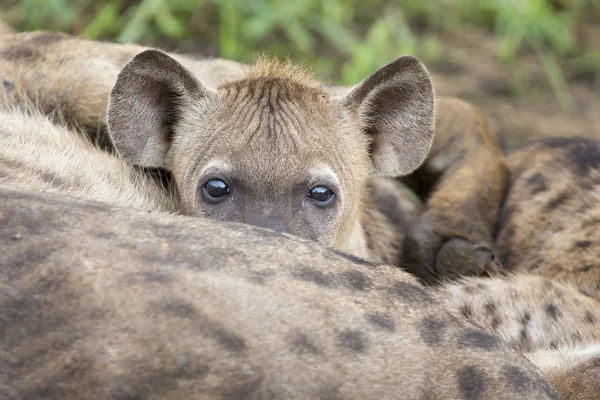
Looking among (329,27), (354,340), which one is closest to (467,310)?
(354,340)

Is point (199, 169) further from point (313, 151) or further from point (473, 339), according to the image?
point (473, 339)

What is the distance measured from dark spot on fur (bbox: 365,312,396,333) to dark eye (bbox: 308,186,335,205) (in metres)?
0.69

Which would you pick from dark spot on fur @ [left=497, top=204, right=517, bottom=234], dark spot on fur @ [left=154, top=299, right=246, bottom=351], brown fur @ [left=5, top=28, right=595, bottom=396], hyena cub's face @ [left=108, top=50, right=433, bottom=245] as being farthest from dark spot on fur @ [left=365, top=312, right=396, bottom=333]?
dark spot on fur @ [left=497, top=204, right=517, bottom=234]

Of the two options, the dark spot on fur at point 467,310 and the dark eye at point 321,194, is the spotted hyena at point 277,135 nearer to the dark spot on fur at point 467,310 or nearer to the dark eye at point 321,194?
the dark eye at point 321,194

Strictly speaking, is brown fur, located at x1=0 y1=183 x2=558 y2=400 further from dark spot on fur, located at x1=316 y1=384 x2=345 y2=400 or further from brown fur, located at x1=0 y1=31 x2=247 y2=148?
brown fur, located at x1=0 y1=31 x2=247 y2=148

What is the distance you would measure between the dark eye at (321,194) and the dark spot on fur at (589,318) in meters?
0.77

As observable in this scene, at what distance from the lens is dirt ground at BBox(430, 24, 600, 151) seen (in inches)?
185

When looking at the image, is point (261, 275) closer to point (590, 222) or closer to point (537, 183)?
point (590, 222)

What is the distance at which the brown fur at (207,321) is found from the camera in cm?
164

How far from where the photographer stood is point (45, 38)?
3.02 metres

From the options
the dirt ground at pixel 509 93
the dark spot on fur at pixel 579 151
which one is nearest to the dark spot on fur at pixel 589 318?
the dark spot on fur at pixel 579 151

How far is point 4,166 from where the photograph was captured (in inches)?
84.4

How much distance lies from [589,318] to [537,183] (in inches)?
30.3

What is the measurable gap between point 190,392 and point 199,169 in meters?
0.97
